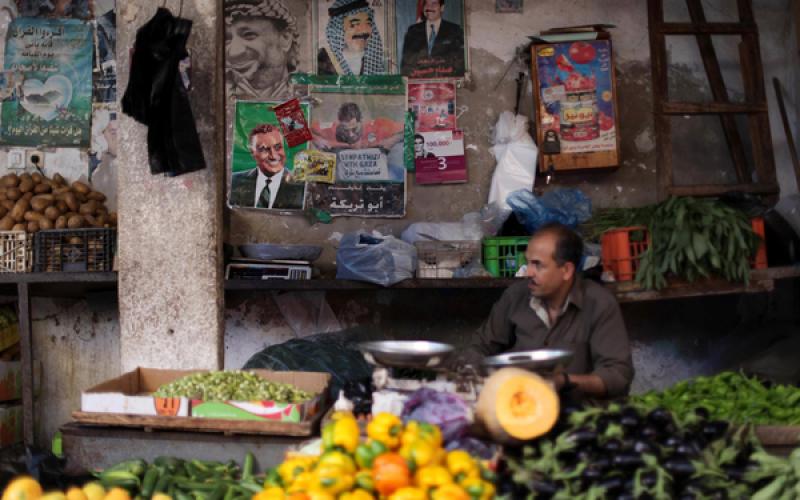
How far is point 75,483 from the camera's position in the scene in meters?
3.70

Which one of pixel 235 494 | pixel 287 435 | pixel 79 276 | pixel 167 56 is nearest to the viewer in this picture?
pixel 235 494

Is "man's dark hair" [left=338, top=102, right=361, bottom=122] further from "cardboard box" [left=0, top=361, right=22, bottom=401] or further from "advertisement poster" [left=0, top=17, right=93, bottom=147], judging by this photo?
"cardboard box" [left=0, top=361, right=22, bottom=401]

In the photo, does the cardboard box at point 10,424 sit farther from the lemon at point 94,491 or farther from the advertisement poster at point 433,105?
the advertisement poster at point 433,105

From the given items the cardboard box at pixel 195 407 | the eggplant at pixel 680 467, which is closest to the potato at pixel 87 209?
the cardboard box at pixel 195 407

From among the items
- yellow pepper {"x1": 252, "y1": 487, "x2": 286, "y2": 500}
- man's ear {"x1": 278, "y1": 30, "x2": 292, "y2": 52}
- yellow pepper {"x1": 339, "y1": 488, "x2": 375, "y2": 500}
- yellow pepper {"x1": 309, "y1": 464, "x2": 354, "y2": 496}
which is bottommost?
yellow pepper {"x1": 252, "y1": 487, "x2": 286, "y2": 500}

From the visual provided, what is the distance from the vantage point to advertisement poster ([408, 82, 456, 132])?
23.0 ft

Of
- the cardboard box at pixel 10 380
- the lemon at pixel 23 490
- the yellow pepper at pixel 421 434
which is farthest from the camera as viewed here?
the cardboard box at pixel 10 380

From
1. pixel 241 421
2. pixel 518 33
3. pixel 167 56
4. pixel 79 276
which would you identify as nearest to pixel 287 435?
pixel 241 421

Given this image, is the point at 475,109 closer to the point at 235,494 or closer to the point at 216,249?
the point at 216,249

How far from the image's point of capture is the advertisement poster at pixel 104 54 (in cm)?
708

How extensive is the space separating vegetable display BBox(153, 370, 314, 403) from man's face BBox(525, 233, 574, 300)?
1.27 meters

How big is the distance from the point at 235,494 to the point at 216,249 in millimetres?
1672

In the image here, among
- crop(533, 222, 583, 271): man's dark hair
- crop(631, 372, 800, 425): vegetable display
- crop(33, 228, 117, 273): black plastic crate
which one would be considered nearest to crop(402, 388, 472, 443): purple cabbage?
crop(631, 372, 800, 425): vegetable display

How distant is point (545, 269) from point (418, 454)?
5.56 ft
